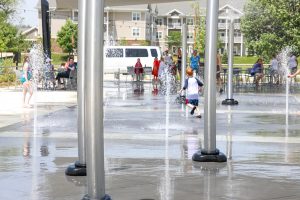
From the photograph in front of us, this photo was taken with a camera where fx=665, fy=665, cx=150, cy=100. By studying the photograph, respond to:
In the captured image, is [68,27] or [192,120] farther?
[68,27]

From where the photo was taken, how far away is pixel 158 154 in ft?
32.9

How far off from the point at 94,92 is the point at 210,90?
3477 millimetres

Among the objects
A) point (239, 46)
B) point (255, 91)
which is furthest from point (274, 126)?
point (239, 46)

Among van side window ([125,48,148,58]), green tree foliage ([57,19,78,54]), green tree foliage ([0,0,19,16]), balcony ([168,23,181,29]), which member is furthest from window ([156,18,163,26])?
van side window ([125,48,148,58])

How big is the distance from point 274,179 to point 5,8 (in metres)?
71.1

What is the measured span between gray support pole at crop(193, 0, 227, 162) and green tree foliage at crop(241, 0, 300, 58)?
90.2 feet

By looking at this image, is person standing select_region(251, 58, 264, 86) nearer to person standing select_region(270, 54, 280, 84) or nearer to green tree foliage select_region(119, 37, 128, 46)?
person standing select_region(270, 54, 280, 84)

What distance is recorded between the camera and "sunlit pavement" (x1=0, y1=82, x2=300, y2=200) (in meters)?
7.38

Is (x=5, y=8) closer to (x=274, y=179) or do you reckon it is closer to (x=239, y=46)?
(x=239, y=46)

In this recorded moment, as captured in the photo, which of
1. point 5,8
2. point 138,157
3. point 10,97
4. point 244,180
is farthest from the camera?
point 5,8

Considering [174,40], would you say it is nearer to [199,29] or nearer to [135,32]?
[135,32]

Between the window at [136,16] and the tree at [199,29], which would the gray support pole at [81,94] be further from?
the window at [136,16]

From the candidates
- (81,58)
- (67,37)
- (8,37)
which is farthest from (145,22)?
(81,58)

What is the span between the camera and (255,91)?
2728cm
